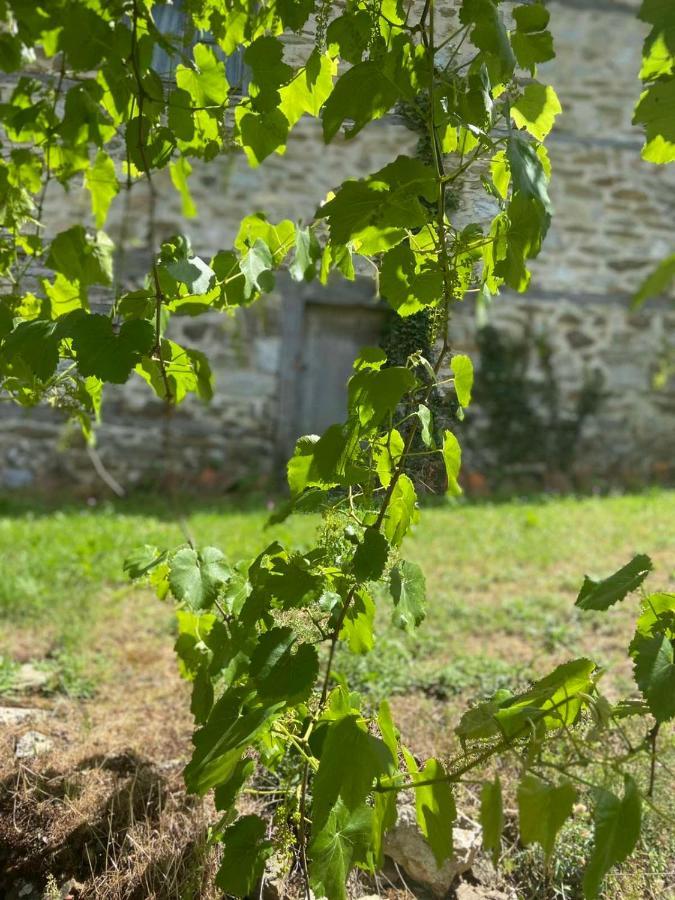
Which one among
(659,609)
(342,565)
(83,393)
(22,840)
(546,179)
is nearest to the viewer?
(546,179)

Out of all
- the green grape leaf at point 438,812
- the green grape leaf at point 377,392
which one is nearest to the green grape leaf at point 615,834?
the green grape leaf at point 438,812

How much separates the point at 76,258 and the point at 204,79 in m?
0.43

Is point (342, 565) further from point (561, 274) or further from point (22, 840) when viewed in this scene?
point (561, 274)

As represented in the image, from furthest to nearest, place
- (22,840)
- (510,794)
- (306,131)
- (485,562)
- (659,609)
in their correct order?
(306,131), (485,562), (510,794), (22,840), (659,609)

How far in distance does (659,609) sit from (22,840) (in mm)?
1538

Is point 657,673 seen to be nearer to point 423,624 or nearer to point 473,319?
point 423,624

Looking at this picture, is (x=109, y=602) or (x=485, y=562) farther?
(x=485, y=562)

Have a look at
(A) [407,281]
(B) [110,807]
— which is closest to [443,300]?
(A) [407,281]

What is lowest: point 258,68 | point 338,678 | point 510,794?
point 510,794

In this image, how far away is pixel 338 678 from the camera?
63.2 inches

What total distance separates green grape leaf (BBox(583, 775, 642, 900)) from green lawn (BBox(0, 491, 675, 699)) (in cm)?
175

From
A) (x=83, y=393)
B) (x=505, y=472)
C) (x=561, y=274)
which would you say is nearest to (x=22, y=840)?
(x=83, y=393)

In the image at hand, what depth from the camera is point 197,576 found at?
5.68 ft

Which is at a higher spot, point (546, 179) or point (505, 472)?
point (546, 179)
